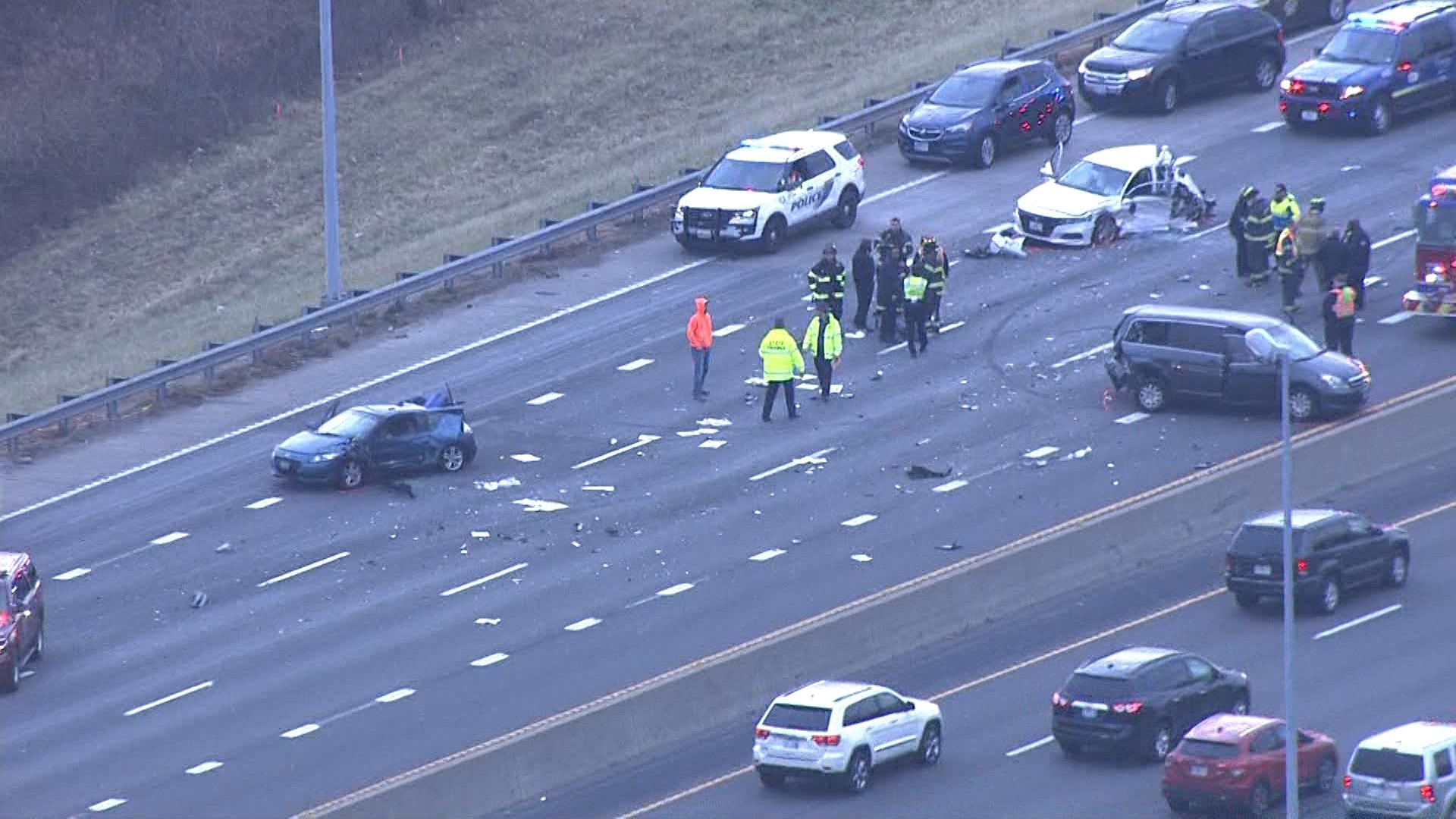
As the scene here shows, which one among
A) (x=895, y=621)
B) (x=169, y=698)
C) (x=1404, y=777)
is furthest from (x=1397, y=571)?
(x=169, y=698)

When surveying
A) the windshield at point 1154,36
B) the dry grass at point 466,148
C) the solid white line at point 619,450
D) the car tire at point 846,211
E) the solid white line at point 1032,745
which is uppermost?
the windshield at point 1154,36

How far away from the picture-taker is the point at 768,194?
46844 millimetres

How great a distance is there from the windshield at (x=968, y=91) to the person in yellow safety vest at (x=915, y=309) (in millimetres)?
8362

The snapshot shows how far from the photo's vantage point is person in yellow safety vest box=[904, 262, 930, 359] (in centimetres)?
4228

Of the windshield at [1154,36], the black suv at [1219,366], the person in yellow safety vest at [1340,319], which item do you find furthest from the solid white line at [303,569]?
the windshield at [1154,36]

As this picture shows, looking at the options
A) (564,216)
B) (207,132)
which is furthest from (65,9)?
(564,216)

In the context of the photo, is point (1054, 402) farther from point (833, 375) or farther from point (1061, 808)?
point (1061, 808)

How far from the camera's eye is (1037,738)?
102ft

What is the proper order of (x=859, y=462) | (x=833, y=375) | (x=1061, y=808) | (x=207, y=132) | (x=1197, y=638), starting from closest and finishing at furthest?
(x=1061, y=808), (x=1197, y=638), (x=859, y=462), (x=833, y=375), (x=207, y=132)

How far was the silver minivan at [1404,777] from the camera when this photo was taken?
27.4 metres

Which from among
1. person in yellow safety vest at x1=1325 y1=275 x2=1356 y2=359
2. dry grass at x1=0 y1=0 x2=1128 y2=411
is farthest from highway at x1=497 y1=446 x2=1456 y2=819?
dry grass at x1=0 y1=0 x2=1128 y2=411

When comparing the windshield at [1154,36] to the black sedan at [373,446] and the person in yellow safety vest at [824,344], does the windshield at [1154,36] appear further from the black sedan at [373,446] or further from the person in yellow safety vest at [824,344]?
the black sedan at [373,446]

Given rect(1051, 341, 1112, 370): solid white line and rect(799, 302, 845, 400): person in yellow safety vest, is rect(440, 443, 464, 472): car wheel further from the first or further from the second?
rect(1051, 341, 1112, 370): solid white line

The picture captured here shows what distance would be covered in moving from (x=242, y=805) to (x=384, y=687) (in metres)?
3.59
